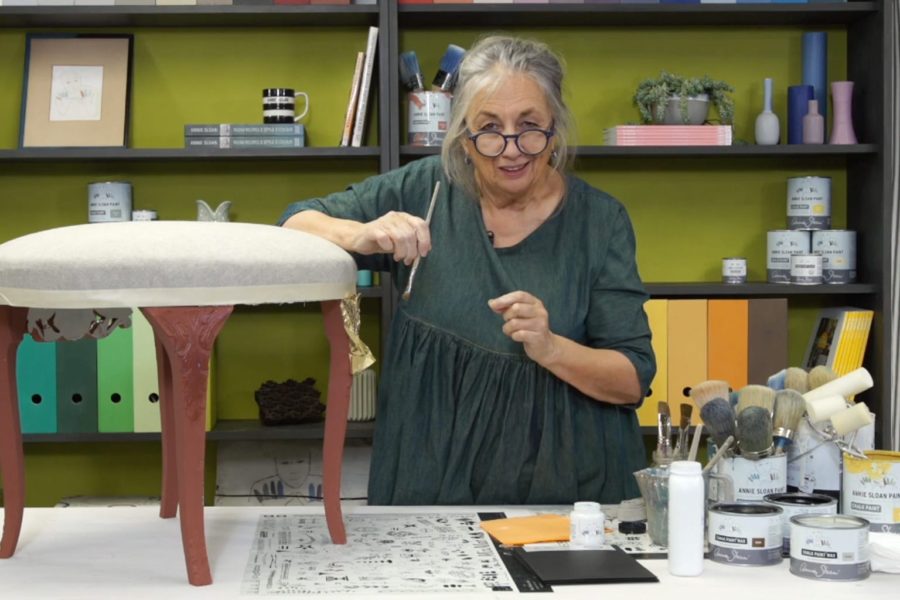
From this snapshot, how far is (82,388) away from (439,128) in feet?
4.05

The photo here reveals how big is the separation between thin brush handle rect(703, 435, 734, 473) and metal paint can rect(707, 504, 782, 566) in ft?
0.20

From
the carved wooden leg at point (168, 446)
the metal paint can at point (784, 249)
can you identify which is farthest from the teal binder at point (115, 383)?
the metal paint can at point (784, 249)

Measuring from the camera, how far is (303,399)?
10.9 feet

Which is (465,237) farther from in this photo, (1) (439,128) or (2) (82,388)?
(2) (82,388)

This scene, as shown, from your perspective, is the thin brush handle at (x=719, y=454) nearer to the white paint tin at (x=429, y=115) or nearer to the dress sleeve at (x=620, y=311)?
the dress sleeve at (x=620, y=311)

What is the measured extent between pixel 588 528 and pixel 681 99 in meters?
2.03

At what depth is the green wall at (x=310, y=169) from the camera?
11.5 ft

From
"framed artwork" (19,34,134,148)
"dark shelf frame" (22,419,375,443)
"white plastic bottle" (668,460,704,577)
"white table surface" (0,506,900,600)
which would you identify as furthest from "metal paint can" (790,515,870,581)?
"framed artwork" (19,34,134,148)

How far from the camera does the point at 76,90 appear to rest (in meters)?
3.38

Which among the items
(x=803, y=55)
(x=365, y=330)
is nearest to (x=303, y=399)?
(x=365, y=330)

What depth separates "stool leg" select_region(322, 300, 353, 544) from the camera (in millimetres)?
1559

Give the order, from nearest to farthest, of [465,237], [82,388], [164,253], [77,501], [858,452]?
[164,253] → [858,452] → [465,237] → [82,388] → [77,501]


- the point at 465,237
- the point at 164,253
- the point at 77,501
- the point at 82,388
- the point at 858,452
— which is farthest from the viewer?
the point at 77,501

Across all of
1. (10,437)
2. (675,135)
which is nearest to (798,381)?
(10,437)
